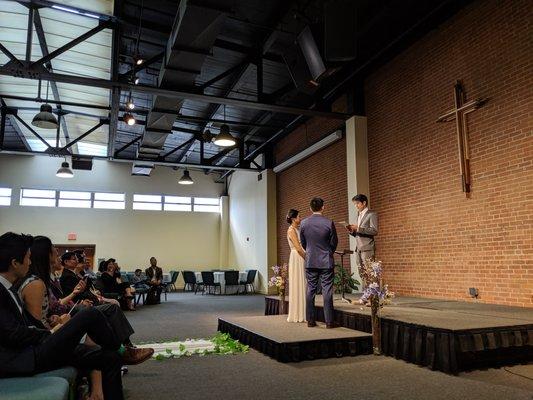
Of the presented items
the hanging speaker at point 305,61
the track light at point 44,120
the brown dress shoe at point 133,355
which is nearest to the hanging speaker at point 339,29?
the hanging speaker at point 305,61

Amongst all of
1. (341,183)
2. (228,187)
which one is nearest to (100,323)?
(341,183)

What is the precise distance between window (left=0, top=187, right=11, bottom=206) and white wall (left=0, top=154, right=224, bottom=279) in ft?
0.52

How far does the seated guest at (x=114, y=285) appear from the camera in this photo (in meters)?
8.21

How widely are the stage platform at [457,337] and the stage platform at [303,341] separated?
0.93ft

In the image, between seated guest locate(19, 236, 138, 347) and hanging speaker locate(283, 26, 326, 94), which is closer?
seated guest locate(19, 236, 138, 347)

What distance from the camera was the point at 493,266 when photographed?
5.45 metres

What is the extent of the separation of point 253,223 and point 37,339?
38.9ft

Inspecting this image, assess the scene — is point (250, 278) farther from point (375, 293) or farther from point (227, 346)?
point (375, 293)

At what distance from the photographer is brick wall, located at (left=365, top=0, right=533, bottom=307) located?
5.21m

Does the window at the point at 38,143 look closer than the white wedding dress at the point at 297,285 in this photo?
No

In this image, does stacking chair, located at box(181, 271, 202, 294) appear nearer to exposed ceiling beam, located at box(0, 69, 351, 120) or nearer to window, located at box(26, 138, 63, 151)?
window, located at box(26, 138, 63, 151)

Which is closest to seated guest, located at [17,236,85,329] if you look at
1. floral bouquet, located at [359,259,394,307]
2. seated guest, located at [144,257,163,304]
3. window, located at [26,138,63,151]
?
floral bouquet, located at [359,259,394,307]

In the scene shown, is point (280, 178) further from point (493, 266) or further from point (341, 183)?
point (493, 266)

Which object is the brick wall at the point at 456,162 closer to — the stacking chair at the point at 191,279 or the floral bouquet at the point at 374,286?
the floral bouquet at the point at 374,286
